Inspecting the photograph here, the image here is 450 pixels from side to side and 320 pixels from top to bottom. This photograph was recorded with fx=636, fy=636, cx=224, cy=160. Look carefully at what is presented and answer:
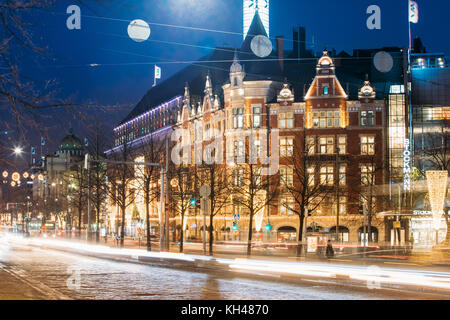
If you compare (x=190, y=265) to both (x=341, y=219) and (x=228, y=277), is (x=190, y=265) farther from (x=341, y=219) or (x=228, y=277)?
(x=341, y=219)

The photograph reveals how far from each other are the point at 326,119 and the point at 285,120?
15.2 ft

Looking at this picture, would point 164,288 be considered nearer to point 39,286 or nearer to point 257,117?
point 39,286

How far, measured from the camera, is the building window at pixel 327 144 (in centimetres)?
7031

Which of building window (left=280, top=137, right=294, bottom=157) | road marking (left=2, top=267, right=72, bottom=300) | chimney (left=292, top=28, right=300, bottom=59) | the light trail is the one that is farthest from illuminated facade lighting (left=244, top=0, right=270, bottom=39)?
road marking (left=2, top=267, right=72, bottom=300)

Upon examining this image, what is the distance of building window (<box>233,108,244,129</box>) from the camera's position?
73.4 meters

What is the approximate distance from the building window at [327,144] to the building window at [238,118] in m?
9.39

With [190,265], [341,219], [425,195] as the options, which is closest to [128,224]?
[341,219]

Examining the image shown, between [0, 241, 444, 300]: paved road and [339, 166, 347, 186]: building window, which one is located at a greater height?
[339, 166, 347, 186]: building window

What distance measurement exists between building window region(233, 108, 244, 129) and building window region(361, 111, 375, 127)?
13.6 m

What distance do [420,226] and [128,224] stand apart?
6708cm

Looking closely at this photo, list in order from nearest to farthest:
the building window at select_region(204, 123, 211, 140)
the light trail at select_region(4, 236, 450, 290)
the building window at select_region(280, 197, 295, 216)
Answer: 1. the light trail at select_region(4, 236, 450, 290)
2. the building window at select_region(280, 197, 295, 216)
3. the building window at select_region(204, 123, 211, 140)

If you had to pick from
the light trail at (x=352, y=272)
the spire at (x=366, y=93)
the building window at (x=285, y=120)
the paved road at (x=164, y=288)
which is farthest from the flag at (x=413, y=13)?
the paved road at (x=164, y=288)

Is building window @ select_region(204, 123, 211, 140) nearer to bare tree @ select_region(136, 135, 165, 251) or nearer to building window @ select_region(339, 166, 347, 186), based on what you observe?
bare tree @ select_region(136, 135, 165, 251)

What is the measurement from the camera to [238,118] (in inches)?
2899
